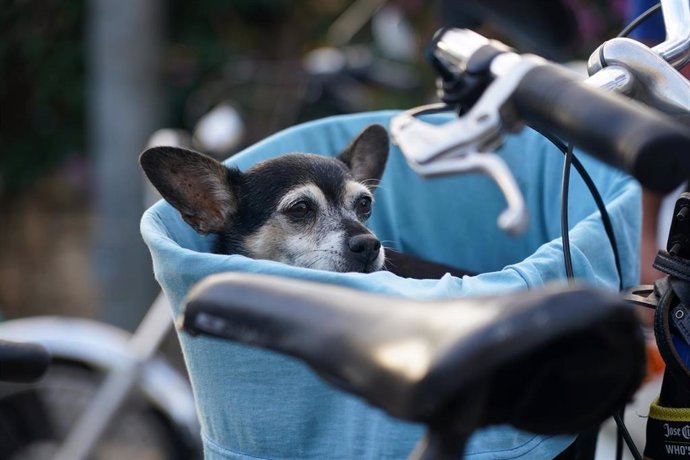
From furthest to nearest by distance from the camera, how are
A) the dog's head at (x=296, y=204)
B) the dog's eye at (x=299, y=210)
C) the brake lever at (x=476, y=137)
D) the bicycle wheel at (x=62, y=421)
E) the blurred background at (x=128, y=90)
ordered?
the blurred background at (x=128, y=90), the bicycle wheel at (x=62, y=421), the dog's eye at (x=299, y=210), the dog's head at (x=296, y=204), the brake lever at (x=476, y=137)

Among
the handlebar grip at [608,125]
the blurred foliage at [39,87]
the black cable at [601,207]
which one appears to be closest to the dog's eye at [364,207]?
the black cable at [601,207]

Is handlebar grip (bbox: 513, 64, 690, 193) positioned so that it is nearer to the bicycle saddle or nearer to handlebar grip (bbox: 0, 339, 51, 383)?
the bicycle saddle

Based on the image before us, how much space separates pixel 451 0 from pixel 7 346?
1.11 metres

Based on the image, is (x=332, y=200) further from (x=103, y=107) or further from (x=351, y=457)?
(x=103, y=107)

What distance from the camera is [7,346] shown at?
4.46 feet

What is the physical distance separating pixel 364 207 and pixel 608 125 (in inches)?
72.0

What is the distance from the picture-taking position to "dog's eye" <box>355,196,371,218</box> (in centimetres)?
271

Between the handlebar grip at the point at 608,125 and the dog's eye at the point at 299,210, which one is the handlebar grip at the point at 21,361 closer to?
the handlebar grip at the point at 608,125

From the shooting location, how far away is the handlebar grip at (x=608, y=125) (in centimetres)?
89

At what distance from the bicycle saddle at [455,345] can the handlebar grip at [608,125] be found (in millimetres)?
127

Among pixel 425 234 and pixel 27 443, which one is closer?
pixel 425 234

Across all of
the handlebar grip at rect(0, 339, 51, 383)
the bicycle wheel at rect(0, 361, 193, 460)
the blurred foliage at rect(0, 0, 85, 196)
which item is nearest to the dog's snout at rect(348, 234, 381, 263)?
the handlebar grip at rect(0, 339, 51, 383)

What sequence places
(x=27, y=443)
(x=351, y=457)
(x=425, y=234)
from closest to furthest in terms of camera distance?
1. (x=351, y=457)
2. (x=425, y=234)
3. (x=27, y=443)

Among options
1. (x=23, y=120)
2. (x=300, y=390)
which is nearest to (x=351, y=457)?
(x=300, y=390)
